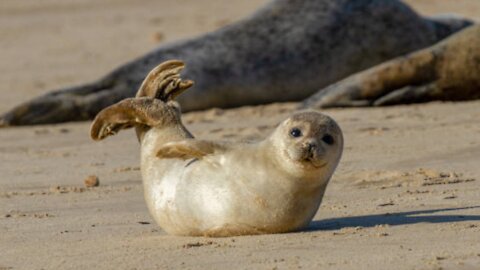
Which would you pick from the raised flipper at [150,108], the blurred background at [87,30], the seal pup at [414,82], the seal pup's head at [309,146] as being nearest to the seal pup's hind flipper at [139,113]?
the raised flipper at [150,108]

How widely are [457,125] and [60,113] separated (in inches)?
119

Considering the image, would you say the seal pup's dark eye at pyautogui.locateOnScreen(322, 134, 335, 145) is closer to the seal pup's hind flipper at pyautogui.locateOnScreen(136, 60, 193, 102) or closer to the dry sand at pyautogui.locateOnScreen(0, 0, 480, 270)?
the dry sand at pyautogui.locateOnScreen(0, 0, 480, 270)

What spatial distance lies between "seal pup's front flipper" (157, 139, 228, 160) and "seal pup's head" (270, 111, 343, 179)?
281mm

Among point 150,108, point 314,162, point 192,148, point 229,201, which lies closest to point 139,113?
point 150,108

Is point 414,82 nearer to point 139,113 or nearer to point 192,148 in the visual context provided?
point 139,113

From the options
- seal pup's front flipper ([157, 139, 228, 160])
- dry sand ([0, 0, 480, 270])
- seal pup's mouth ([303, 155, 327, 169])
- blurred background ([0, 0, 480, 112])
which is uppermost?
seal pup's mouth ([303, 155, 327, 169])

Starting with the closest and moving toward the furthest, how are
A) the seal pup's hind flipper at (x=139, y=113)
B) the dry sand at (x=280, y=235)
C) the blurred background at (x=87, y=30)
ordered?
1. the dry sand at (x=280, y=235)
2. the seal pup's hind flipper at (x=139, y=113)
3. the blurred background at (x=87, y=30)

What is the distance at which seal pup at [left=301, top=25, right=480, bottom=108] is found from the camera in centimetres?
909

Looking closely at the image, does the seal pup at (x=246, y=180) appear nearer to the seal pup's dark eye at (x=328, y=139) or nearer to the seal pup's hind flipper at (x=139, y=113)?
the seal pup's dark eye at (x=328, y=139)

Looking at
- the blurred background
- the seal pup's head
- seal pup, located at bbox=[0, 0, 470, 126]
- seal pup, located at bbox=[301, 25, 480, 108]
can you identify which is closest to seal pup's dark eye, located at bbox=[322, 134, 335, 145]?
the seal pup's head

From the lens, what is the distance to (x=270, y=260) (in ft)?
14.0

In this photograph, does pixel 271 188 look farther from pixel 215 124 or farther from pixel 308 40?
pixel 308 40

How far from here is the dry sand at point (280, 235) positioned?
14.3ft

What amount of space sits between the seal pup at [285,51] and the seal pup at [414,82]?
3.32ft
